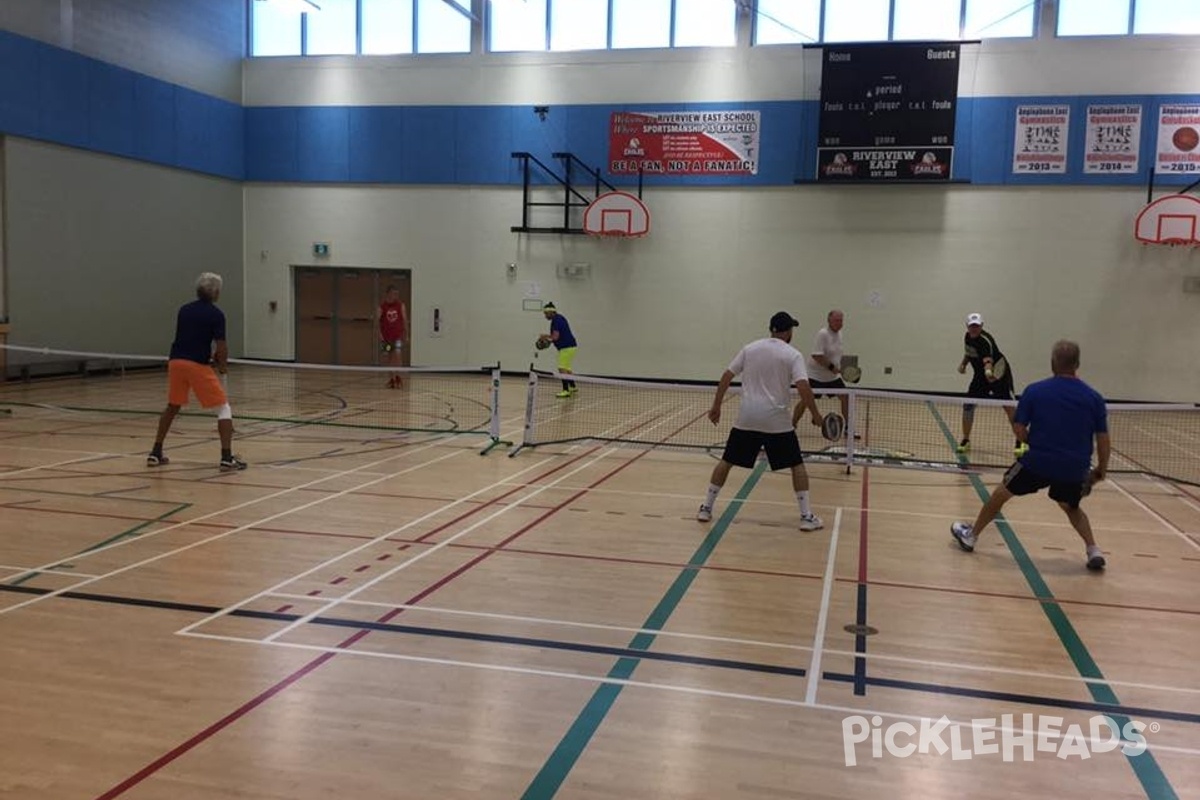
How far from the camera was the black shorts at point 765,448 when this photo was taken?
25.5 ft

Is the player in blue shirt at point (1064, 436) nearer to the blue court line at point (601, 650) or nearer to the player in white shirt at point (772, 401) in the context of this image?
the player in white shirt at point (772, 401)

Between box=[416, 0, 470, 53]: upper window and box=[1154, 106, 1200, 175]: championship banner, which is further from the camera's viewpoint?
box=[416, 0, 470, 53]: upper window

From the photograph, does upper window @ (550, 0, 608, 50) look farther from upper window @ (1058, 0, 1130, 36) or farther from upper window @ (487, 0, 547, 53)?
upper window @ (1058, 0, 1130, 36)

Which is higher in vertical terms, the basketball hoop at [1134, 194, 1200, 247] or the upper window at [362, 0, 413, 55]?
the upper window at [362, 0, 413, 55]

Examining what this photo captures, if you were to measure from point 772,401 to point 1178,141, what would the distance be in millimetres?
17253

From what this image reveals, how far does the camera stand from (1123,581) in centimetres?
666

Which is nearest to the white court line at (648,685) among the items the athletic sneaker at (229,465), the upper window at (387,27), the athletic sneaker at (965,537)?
the athletic sneaker at (965,537)

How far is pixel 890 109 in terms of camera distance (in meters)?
20.5

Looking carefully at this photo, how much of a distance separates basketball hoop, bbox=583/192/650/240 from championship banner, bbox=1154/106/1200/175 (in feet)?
36.8

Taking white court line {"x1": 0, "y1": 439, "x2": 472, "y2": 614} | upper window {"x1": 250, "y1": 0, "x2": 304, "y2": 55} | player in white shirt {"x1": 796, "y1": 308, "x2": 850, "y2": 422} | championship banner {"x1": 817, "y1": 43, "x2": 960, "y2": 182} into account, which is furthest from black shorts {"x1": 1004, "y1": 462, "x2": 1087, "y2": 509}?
upper window {"x1": 250, "y1": 0, "x2": 304, "y2": 55}

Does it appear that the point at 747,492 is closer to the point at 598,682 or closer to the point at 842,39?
the point at 598,682

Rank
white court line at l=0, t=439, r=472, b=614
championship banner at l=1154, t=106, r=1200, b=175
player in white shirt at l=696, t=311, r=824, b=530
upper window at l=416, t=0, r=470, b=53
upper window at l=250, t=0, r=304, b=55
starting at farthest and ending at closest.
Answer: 1. upper window at l=250, t=0, r=304, b=55
2. upper window at l=416, t=0, r=470, b=53
3. championship banner at l=1154, t=106, r=1200, b=175
4. player in white shirt at l=696, t=311, r=824, b=530
5. white court line at l=0, t=439, r=472, b=614

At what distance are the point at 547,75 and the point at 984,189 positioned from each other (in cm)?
1066

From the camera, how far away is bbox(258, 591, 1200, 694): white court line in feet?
15.6
